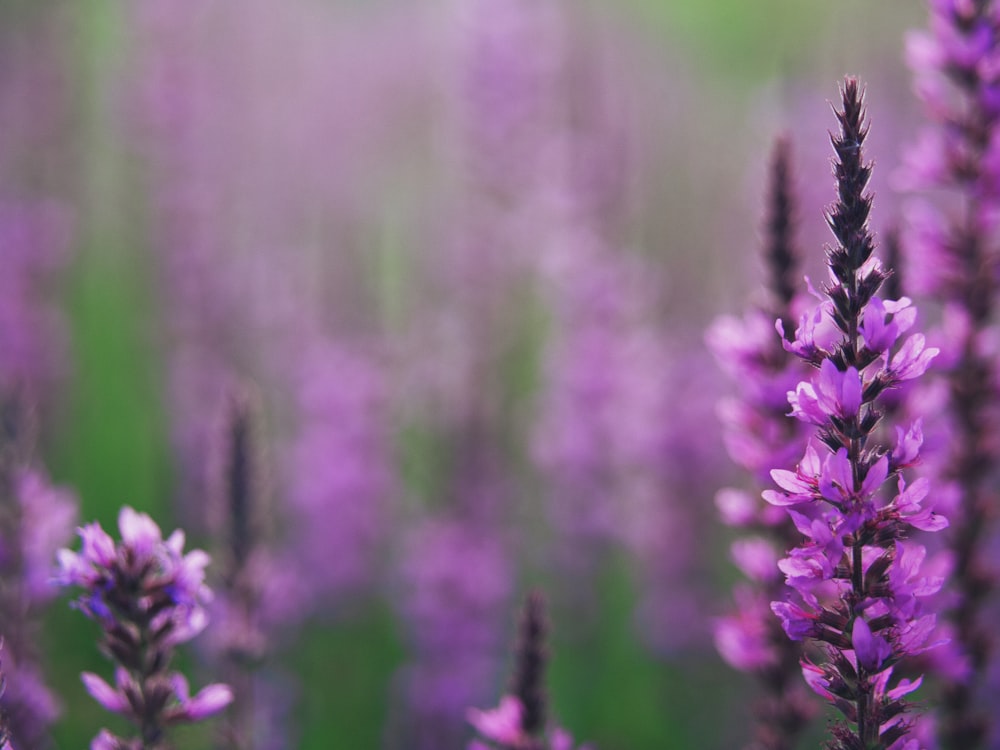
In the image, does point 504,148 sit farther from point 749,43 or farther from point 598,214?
point 749,43

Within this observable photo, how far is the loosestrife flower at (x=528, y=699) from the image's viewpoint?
2848mm

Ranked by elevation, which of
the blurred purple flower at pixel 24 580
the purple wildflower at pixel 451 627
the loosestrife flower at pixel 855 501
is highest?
the loosestrife flower at pixel 855 501

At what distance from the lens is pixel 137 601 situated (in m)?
2.73

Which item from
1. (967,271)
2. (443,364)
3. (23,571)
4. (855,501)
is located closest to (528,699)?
(855,501)

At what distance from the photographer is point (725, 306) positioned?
859cm

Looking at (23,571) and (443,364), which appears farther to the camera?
(443,364)

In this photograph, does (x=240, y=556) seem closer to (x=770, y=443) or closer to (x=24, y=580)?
(x=24, y=580)

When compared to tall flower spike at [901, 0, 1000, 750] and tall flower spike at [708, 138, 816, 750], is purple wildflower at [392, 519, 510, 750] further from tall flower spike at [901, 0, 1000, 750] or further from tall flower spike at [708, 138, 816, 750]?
tall flower spike at [901, 0, 1000, 750]

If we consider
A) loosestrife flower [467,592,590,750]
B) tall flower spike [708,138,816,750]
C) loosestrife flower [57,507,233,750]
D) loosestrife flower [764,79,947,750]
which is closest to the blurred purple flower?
loosestrife flower [57,507,233,750]

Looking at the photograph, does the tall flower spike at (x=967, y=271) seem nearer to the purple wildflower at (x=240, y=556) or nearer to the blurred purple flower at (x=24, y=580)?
the purple wildflower at (x=240, y=556)

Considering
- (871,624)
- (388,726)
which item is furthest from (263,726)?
(871,624)

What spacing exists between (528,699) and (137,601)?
1091 millimetres

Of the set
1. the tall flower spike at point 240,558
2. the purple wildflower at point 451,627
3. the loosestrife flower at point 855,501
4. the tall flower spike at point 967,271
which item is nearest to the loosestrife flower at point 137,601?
the tall flower spike at point 240,558

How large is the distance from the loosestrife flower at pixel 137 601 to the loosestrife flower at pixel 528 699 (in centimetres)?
87
